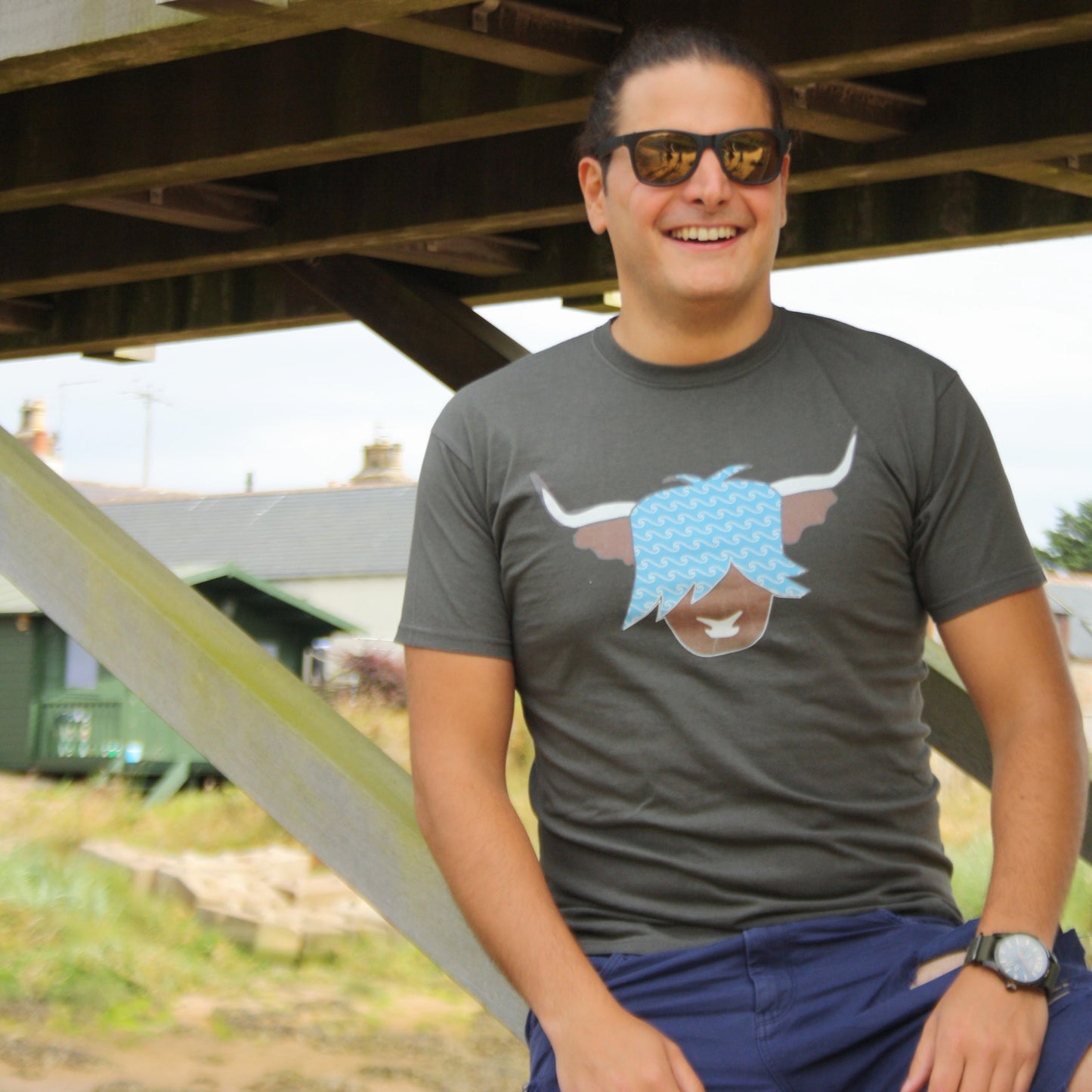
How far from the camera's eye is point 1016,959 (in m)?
2.09

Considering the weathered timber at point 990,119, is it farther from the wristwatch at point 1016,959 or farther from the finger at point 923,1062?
the finger at point 923,1062

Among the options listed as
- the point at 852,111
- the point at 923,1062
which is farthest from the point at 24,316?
the point at 923,1062

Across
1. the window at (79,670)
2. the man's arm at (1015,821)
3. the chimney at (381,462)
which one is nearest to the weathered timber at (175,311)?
the man's arm at (1015,821)

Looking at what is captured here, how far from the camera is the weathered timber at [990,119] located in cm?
421

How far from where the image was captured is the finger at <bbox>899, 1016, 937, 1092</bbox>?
81.2 inches

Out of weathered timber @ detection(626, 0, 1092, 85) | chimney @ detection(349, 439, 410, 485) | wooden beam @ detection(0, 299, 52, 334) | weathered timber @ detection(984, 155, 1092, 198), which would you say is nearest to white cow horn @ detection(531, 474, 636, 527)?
weathered timber @ detection(626, 0, 1092, 85)

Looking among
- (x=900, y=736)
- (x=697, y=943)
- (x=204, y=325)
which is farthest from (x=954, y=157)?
(x=204, y=325)

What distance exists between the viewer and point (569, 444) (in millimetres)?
2367

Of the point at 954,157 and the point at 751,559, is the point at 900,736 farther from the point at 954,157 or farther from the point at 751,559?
the point at 954,157

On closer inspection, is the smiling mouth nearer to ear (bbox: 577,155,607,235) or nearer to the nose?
the nose

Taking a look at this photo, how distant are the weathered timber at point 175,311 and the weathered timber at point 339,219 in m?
0.89

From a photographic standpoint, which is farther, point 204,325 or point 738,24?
point 204,325

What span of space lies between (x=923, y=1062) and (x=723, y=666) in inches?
22.7

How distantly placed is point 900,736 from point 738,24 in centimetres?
213
